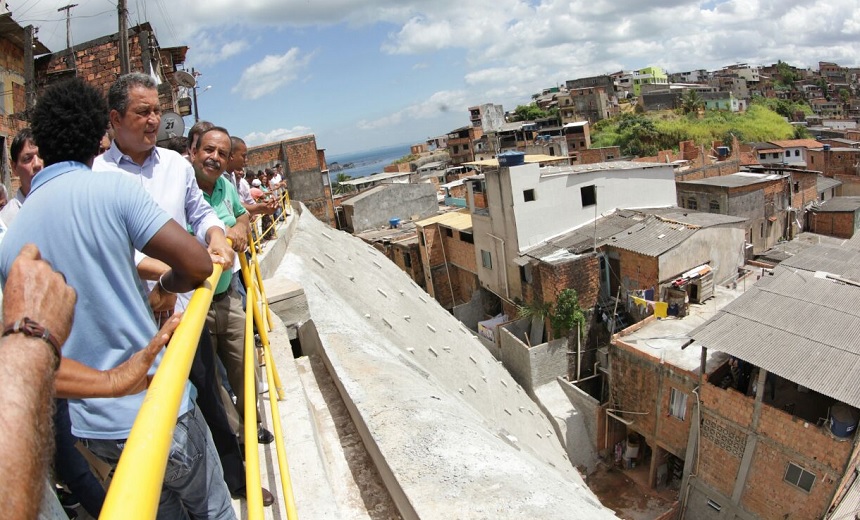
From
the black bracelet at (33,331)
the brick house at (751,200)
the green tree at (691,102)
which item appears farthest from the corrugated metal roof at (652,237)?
the green tree at (691,102)

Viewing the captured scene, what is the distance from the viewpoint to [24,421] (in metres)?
1.21

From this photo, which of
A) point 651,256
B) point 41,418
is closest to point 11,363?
point 41,418

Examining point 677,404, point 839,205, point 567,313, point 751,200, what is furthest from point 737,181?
point 677,404

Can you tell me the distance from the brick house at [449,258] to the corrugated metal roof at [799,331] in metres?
12.9

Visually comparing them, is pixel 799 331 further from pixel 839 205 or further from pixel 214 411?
pixel 839 205

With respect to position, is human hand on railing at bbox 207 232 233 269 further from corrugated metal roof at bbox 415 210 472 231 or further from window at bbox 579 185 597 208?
corrugated metal roof at bbox 415 210 472 231

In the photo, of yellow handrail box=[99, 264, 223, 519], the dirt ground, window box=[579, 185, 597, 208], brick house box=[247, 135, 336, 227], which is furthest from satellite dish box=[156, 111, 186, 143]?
brick house box=[247, 135, 336, 227]

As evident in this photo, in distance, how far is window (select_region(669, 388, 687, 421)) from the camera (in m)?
Result: 14.4

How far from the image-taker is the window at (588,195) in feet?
70.3

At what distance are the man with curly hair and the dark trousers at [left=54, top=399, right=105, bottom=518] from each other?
784 mm

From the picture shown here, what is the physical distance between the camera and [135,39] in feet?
54.9

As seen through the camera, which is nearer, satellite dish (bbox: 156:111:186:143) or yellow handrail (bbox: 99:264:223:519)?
yellow handrail (bbox: 99:264:223:519)

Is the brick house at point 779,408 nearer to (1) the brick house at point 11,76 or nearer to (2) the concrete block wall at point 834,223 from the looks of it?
(2) the concrete block wall at point 834,223

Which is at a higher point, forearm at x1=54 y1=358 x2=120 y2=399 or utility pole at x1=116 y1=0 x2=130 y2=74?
utility pole at x1=116 y1=0 x2=130 y2=74
